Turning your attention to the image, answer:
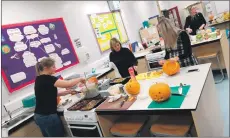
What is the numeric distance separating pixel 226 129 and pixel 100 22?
3.30m

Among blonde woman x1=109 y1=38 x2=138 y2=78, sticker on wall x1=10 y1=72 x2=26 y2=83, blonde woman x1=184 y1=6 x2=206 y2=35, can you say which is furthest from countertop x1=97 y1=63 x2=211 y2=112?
blonde woman x1=184 y1=6 x2=206 y2=35

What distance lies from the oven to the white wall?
372 centimetres

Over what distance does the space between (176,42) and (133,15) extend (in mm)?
3693

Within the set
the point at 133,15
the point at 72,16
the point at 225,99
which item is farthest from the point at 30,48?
the point at 133,15

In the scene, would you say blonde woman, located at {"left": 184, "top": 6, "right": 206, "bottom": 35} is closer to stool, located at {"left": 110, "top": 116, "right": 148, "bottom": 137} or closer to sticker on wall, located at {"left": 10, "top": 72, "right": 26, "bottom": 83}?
stool, located at {"left": 110, "top": 116, "right": 148, "bottom": 137}

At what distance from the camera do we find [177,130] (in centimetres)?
170

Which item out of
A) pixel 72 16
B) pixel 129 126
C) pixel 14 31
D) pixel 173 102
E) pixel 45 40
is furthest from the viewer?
pixel 72 16

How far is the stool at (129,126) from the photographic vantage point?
→ 6.35 feet

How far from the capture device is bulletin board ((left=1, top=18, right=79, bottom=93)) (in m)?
2.68

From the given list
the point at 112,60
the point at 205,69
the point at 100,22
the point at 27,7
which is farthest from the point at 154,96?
the point at 100,22

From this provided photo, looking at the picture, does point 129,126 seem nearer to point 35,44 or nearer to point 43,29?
point 35,44

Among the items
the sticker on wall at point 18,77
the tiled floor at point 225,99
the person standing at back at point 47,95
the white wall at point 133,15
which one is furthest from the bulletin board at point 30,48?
the tiled floor at point 225,99

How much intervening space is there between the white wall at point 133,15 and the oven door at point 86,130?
3722mm

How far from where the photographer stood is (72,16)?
3.88m
